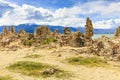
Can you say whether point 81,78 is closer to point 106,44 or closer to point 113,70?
point 113,70

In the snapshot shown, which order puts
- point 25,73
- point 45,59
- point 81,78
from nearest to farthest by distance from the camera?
point 81,78 → point 25,73 → point 45,59

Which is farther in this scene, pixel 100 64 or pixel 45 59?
pixel 45 59

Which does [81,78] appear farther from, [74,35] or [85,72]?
[74,35]

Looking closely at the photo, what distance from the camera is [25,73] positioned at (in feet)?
185

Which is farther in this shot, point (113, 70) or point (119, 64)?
point (119, 64)

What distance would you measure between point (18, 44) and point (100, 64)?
2222 inches

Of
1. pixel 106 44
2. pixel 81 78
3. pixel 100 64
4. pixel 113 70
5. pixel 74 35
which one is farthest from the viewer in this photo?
pixel 74 35

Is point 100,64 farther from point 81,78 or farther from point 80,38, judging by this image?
point 80,38

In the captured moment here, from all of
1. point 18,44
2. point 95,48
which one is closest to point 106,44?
point 95,48

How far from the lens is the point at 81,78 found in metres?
52.7

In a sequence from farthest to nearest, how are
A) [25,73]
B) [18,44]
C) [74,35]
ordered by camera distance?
[18,44] → [74,35] → [25,73]

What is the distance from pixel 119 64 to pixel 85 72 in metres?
14.8

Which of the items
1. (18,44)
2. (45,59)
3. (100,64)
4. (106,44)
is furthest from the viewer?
(18,44)

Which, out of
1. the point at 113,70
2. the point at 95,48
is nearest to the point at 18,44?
the point at 95,48
